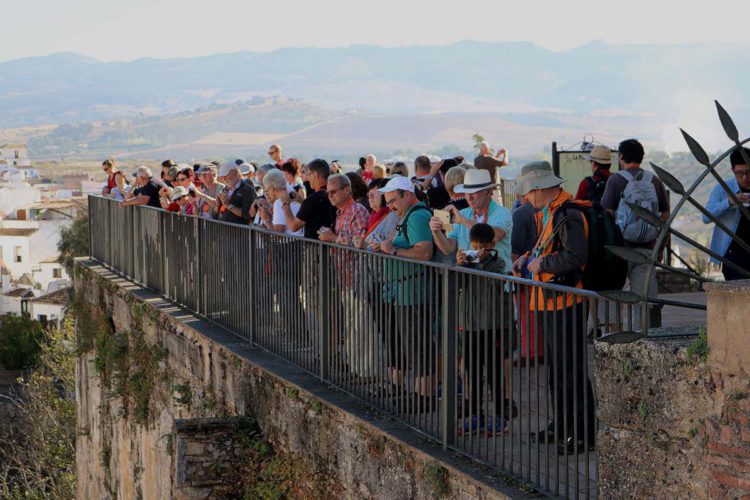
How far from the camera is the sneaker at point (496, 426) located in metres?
6.15

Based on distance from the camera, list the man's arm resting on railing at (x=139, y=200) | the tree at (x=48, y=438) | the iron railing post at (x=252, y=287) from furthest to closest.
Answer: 1. the tree at (x=48, y=438)
2. the man's arm resting on railing at (x=139, y=200)
3. the iron railing post at (x=252, y=287)

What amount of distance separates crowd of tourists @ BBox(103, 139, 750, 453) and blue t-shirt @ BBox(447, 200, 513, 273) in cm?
1


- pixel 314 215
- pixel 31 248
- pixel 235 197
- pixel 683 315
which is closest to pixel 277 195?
pixel 314 215

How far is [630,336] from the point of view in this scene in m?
4.83

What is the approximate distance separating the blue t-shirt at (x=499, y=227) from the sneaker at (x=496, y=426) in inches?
71.4

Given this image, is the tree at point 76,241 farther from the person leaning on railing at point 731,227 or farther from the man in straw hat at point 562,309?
the man in straw hat at point 562,309

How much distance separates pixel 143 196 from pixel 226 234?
15.8 ft

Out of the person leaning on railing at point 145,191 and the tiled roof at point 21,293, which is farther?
the tiled roof at point 21,293

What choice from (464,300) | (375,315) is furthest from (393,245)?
(464,300)

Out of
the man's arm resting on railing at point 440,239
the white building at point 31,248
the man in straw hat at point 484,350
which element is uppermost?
the man's arm resting on railing at point 440,239

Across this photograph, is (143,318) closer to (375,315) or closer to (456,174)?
(456,174)

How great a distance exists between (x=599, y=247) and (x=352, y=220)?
3.25 metres

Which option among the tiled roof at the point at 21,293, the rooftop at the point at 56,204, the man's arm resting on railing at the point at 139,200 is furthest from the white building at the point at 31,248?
Answer: the man's arm resting on railing at the point at 139,200

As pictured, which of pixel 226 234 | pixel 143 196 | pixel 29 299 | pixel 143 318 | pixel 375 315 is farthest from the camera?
pixel 29 299
